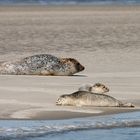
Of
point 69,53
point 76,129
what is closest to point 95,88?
point 76,129

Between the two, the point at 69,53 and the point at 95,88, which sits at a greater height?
the point at 69,53

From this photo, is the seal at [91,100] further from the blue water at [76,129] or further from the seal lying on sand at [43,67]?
the seal lying on sand at [43,67]

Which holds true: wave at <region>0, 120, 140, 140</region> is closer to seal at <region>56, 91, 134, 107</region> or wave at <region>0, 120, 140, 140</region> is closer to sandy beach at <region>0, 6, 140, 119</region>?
sandy beach at <region>0, 6, 140, 119</region>

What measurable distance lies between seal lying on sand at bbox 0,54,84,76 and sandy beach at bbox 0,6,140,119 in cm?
19

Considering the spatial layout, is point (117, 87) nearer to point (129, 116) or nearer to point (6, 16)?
point (129, 116)

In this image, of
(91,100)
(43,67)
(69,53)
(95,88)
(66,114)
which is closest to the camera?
(66,114)

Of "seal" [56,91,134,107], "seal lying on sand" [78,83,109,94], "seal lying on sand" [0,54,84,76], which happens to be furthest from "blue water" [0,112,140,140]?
"seal lying on sand" [0,54,84,76]

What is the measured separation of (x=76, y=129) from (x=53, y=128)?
26 centimetres

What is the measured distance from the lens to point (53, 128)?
361 inches

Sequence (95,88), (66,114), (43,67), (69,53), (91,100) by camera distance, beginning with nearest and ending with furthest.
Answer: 1. (66,114)
2. (91,100)
3. (95,88)
4. (43,67)
5. (69,53)

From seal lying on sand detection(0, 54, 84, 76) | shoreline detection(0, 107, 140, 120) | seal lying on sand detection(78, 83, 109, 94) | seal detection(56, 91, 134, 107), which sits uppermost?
seal lying on sand detection(0, 54, 84, 76)

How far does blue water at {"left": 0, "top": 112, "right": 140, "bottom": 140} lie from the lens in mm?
8797

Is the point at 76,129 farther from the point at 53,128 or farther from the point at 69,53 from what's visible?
the point at 69,53

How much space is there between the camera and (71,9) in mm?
39406
